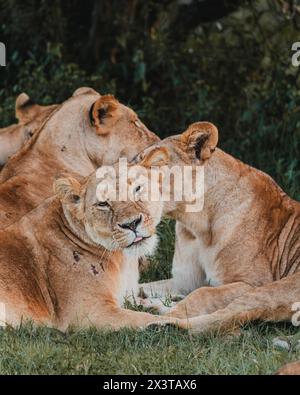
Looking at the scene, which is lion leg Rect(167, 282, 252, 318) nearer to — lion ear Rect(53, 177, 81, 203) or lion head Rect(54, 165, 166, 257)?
lion head Rect(54, 165, 166, 257)

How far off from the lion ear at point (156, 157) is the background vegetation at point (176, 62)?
2495 millimetres

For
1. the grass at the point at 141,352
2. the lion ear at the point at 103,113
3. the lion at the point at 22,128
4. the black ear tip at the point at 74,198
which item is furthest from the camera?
the lion at the point at 22,128

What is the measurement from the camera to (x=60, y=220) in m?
7.29

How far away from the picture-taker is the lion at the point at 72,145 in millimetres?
8195

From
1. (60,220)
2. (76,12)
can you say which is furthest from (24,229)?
(76,12)

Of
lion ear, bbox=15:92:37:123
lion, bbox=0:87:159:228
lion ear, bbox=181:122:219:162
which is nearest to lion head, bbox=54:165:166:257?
lion ear, bbox=181:122:219:162

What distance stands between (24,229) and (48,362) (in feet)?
4.01

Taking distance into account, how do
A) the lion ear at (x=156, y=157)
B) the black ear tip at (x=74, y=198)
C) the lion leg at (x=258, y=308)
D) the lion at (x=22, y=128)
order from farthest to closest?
the lion at (x=22, y=128) → the lion ear at (x=156, y=157) → the black ear tip at (x=74, y=198) → the lion leg at (x=258, y=308)

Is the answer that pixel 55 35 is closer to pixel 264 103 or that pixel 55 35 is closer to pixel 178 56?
pixel 178 56

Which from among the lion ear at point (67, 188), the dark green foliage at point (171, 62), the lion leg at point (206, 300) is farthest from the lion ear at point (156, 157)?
the dark green foliage at point (171, 62)

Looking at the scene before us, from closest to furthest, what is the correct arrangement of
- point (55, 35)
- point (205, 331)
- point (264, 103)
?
point (205, 331), point (264, 103), point (55, 35)

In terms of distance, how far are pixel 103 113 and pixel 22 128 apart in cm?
107

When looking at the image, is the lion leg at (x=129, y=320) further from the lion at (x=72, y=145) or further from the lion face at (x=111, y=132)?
the lion face at (x=111, y=132)

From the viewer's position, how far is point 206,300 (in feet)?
23.4
